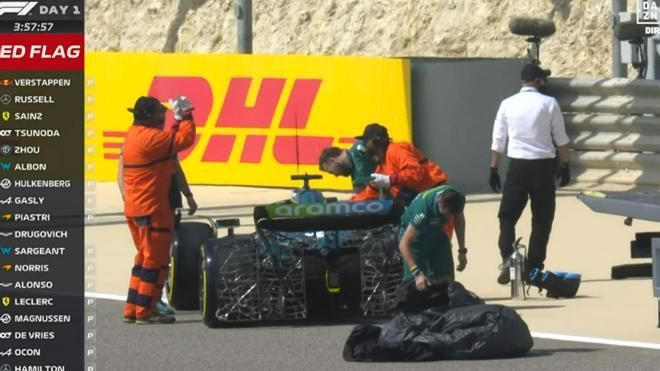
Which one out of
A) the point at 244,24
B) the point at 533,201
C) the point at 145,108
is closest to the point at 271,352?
the point at 145,108

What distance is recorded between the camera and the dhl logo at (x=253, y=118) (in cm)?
2434

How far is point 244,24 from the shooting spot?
27.1m

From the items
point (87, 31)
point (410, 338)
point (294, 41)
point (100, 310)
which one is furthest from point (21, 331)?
point (87, 31)

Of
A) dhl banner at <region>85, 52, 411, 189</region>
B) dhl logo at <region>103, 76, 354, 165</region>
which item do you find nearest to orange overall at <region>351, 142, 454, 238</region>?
dhl banner at <region>85, 52, 411, 189</region>

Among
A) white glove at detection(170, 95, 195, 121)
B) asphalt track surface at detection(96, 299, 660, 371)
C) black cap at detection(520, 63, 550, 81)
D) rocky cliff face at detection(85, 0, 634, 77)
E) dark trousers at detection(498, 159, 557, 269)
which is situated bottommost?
asphalt track surface at detection(96, 299, 660, 371)

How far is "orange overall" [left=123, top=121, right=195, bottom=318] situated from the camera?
14211 mm

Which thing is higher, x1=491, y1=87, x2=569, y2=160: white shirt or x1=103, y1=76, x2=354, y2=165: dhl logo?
x1=103, y1=76, x2=354, y2=165: dhl logo

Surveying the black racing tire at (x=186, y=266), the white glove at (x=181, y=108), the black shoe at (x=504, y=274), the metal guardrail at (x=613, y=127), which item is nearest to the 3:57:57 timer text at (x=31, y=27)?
the white glove at (x=181, y=108)

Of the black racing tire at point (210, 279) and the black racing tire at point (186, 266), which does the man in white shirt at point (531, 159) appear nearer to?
the black racing tire at point (186, 266)

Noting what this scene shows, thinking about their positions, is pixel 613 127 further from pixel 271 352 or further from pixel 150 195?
pixel 271 352

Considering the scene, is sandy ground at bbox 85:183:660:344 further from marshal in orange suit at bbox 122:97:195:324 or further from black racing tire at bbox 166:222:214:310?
marshal in orange suit at bbox 122:97:195:324

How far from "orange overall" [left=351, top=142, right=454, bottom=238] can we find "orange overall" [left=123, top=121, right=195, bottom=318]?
5.10ft

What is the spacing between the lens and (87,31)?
1591 inches

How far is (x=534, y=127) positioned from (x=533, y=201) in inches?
23.3
